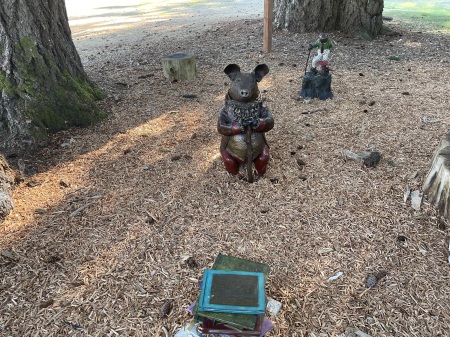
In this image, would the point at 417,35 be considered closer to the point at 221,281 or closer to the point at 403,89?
the point at 403,89

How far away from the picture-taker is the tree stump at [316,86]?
19.3 feet

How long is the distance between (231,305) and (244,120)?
1.94 metres

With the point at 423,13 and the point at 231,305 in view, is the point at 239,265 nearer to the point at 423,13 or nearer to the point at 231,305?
the point at 231,305

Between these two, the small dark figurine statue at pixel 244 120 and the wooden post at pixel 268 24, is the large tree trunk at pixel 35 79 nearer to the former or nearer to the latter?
the small dark figurine statue at pixel 244 120

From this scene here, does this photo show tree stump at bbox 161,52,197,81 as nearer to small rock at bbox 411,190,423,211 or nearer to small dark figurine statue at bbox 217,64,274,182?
small dark figurine statue at bbox 217,64,274,182

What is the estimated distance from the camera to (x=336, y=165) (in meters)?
4.29

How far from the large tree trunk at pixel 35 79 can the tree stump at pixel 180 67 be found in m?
1.98

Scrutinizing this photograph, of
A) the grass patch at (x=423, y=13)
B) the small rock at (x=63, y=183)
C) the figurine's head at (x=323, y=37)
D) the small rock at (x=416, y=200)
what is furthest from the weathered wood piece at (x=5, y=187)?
the grass patch at (x=423, y=13)

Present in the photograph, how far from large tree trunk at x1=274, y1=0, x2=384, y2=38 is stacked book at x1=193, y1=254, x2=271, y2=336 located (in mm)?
8524

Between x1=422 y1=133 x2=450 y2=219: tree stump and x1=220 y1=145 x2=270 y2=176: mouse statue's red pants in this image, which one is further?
x1=220 y1=145 x2=270 y2=176: mouse statue's red pants

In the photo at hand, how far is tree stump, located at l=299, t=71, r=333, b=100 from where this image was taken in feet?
19.3

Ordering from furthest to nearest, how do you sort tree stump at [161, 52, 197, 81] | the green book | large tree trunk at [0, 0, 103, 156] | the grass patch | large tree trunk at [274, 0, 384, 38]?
1. the grass patch
2. large tree trunk at [274, 0, 384, 38]
3. tree stump at [161, 52, 197, 81]
4. large tree trunk at [0, 0, 103, 156]
5. the green book

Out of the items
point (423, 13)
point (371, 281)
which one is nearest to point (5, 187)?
point (371, 281)

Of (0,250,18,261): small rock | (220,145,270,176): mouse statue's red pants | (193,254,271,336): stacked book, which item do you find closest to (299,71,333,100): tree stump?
(220,145,270,176): mouse statue's red pants
